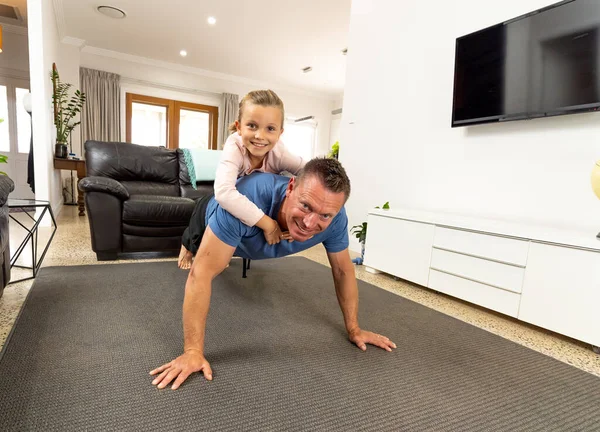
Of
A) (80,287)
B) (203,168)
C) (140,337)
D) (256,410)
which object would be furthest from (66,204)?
(256,410)

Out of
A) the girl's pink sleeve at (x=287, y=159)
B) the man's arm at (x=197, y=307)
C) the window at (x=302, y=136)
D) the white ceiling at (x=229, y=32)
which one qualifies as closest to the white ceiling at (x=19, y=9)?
the white ceiling at (x=229, y=32)

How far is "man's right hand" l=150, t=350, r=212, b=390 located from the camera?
1009mm

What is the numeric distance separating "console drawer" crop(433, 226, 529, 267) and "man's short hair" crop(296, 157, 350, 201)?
1.23 m

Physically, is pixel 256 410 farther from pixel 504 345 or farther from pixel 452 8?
pixel 452 8

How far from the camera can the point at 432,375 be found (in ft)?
3.91

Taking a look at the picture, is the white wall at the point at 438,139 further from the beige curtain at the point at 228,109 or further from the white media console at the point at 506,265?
the beige curtain at the point at 228,109

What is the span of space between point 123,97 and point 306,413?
6.72 metres

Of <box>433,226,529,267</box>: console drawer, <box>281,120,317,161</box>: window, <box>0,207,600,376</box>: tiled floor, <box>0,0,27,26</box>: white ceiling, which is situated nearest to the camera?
<box>0,207,600,376</box>: tiled floor

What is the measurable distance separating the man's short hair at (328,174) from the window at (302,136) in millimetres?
7268

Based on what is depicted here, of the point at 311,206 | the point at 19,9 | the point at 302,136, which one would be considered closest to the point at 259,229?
the point at 311,206

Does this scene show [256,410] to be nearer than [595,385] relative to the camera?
Yes

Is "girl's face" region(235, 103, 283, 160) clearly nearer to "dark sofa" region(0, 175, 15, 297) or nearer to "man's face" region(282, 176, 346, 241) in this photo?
"man's face" region(282, 176, 346, 241)

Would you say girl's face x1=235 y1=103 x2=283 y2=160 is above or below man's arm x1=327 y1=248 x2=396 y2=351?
above

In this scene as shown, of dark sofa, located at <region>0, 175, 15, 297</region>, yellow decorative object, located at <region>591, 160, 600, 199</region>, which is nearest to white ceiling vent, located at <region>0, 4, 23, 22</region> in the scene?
dark sofa, located at <region>0, 175, 15, 297</region>
